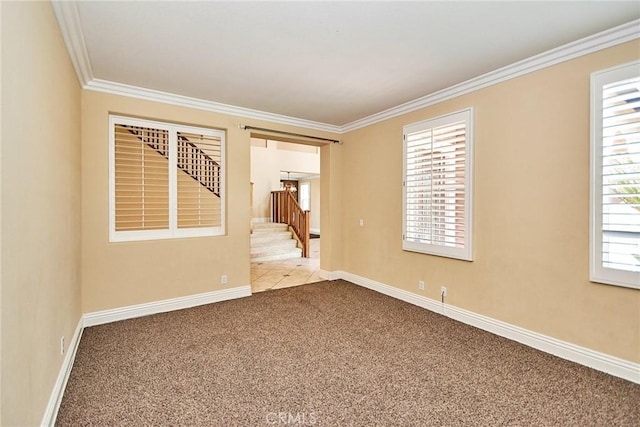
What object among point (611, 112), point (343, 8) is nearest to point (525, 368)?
point (611, 112)

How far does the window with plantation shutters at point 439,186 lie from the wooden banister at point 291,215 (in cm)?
394

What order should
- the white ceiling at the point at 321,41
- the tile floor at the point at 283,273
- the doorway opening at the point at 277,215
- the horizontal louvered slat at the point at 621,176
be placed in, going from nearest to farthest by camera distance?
the white ceiling at the point at 321,41, the horizontal louvered slat at the point at 621,176, the tile floor at the point at 283,273, the doorway opening at the point at 277,215

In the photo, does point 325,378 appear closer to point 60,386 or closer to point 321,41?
point 60,386

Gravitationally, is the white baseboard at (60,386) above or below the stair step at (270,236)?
below

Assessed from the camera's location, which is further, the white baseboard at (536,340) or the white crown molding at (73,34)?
the white baseboard at (536,340)

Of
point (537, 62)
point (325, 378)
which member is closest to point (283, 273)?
point (325, 378)

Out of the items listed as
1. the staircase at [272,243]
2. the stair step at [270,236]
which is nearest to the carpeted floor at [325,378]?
the staircase at [272,243]

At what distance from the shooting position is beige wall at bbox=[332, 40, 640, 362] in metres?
2.44

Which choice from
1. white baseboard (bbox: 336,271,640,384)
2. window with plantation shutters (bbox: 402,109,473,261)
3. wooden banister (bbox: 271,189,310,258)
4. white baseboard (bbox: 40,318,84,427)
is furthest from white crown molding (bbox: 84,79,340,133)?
wooden banister (bbox: 271,189,310,258)

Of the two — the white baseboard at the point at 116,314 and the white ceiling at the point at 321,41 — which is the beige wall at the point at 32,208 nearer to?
the white baseboard at the point at 116,314

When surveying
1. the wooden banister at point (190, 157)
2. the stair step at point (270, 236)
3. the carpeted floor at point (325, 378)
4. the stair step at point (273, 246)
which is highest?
the wooden banister at point (190, 157)

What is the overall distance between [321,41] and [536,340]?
10.4ft

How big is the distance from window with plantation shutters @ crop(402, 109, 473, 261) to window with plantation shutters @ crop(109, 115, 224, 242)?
2.51 metres

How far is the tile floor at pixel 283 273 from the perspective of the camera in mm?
5016
